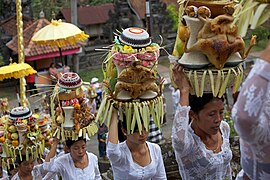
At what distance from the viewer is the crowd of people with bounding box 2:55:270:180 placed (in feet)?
5.23

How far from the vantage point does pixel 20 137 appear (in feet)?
14.8

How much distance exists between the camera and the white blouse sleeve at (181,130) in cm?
280

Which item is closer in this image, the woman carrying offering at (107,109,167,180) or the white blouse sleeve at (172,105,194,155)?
the white blouse sleeve at (172,105,194,155)

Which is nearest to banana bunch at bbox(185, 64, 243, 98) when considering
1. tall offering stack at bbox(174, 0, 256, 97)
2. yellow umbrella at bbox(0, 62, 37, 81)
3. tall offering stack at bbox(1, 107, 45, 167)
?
tall offering stack at bbox(174, 0, 256, 97)

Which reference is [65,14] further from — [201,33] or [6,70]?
[201,33]

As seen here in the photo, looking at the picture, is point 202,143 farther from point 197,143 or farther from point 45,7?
point 45,7

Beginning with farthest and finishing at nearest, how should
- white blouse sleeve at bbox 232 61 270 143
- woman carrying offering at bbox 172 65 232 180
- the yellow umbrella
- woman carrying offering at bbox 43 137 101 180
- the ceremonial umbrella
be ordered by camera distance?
the ceremonial umbrella → the yellow umbrella → woman carrying offering at bbox 43 137 101 180 → woman carrying offering at bbox 172 65 232 180 → white blouse sleeve at bbox 232 61 270 143

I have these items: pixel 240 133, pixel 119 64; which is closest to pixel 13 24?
pixel 119 64

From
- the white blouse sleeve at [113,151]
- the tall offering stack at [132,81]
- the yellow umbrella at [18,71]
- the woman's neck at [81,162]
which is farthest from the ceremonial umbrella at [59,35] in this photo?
the white blouse sleeve at [113,151]

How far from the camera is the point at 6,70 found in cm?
787

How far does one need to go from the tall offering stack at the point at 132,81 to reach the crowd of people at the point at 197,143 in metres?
0.09

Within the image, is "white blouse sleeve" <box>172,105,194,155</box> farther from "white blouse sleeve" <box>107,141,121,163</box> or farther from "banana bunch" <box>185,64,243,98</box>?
"white blouse sleeve" <box>107,141,121,163</box>

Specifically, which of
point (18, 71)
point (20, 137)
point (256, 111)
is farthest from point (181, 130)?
point (18, 71)

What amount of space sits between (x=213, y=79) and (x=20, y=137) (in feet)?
7.66
